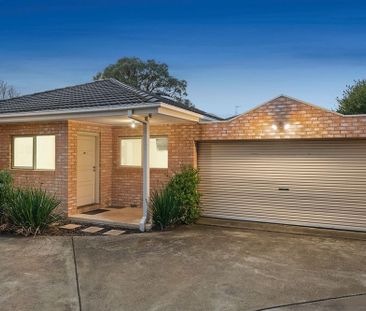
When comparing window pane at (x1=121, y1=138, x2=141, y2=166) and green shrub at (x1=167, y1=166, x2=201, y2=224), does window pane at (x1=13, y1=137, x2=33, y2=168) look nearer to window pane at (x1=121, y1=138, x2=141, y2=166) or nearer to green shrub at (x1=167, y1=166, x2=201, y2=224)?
window pane at (x1=121, y1=138, x2=141, y2=166)

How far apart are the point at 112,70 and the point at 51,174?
21.0 meters

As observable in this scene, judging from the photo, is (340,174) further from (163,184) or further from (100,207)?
(100,207)

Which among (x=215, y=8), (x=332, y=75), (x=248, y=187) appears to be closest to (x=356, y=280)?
(x=248, y=187)

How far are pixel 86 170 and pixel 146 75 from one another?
20577mm

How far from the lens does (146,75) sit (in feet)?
97.3

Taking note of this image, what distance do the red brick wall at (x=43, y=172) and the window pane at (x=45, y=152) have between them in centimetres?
18

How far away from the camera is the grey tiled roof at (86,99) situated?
27.1 feet

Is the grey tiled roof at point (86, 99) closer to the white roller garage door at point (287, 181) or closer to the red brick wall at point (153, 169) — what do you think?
the red brick wall at point (153, 169)

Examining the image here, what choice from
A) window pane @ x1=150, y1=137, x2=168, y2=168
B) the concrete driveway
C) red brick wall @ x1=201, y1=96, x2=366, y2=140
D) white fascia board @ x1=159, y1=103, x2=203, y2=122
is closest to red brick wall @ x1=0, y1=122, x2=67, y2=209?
the concrete driveway

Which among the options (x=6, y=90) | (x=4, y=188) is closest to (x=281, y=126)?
(x=4, y=188)

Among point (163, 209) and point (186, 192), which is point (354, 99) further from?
point (163, 209)

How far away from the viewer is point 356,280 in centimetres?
504

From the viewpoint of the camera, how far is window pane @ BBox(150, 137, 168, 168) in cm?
1036

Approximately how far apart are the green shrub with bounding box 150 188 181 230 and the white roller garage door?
5.20 ft
